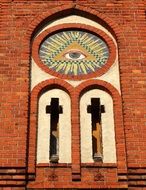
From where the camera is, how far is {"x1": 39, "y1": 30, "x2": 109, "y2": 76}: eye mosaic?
31.1 ft

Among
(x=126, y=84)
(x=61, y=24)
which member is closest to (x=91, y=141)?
(x=126, y=84)

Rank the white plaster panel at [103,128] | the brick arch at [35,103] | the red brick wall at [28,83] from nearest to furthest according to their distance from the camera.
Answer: the red brick wall at [28,83] → the brick arch at [35,103] → the white plaster panel at [103,128]

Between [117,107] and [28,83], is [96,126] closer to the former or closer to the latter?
[117,107]

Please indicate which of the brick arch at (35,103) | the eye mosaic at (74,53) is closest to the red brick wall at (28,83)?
the brick arch at (35,103)

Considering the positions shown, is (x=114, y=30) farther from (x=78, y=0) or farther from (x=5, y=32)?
(x=5, y=32)

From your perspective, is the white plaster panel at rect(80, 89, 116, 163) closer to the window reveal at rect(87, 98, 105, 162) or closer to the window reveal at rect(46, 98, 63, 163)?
the window reveal at rect(87, 98, 105, 162)

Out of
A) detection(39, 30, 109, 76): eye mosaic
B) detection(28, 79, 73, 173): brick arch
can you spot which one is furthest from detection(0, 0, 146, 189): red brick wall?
detection(39, 30, 109, 76): eye mosaic

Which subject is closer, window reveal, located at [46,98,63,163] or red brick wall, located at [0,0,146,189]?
red brick wall, located at [0,0,146,189]

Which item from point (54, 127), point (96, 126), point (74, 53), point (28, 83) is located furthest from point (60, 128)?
point (74, 53)

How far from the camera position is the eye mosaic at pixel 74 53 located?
9.49 metres

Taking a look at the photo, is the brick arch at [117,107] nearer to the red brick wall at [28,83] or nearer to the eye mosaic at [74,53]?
the red brick wall at [28,83]

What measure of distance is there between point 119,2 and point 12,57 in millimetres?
2297

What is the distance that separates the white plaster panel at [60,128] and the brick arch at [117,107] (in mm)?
270

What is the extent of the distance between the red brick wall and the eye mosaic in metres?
0.32
